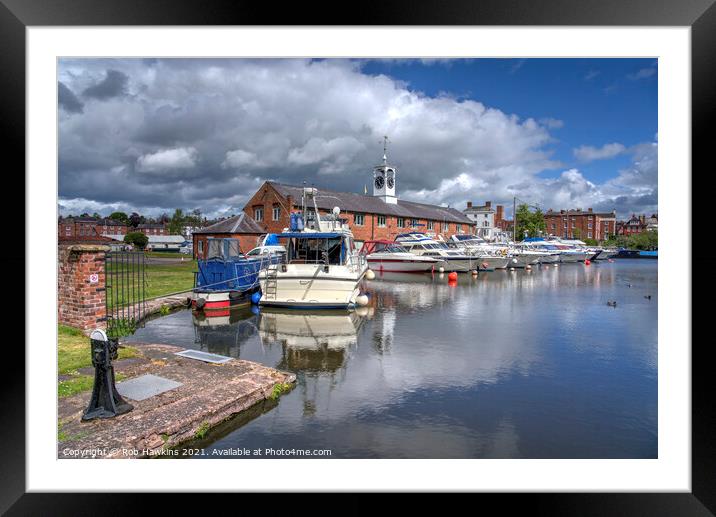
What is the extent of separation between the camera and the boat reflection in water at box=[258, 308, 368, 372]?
7296 mm

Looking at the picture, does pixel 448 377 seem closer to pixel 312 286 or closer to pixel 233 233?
pixel 312 286

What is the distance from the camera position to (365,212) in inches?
1409

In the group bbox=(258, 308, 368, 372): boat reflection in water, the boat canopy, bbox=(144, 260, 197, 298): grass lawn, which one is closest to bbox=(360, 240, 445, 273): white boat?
bbox=(144, 260, 197, 298): grass lawn

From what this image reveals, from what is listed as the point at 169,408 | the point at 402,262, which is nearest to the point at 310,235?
the point at 169,408

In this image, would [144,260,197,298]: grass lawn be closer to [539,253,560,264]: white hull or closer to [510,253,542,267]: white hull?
[510,253,542,267]: white hull

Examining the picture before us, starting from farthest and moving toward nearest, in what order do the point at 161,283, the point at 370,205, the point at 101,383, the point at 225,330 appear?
the point at 370,205 → the point at 161,283 → the point at 225,330 → the point at 101,383

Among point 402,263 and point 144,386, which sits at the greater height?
point 402,263

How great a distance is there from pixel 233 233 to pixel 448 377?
23759 millimetres

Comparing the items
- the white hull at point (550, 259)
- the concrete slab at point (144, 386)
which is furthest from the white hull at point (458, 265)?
the concrete slab at point (144, 386)

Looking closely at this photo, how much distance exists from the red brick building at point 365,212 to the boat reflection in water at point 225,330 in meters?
9.80

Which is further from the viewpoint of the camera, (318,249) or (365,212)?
(365,212)

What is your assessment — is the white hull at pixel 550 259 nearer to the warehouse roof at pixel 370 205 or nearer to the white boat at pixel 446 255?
the white boat at pixel 446 255
